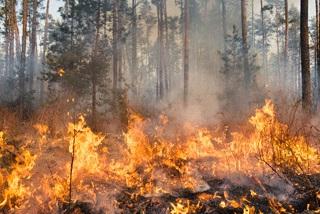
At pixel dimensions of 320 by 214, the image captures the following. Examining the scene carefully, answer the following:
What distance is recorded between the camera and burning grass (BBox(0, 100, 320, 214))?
5.48 m

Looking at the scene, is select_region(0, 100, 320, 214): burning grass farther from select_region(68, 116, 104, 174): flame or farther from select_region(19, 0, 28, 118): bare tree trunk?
select_region(19, 0, 28, 118): bare tree trunk

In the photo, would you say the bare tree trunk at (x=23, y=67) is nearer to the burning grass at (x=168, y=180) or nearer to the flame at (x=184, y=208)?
the burning grass at (x=168, y=180)

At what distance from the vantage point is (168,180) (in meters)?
6.29

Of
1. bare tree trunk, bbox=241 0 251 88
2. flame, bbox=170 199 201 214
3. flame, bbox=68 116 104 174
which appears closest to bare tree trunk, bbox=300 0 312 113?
bare tree trunk, bbox=241 0 251 88

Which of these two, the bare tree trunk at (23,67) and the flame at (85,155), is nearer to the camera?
the flame at (85,155)

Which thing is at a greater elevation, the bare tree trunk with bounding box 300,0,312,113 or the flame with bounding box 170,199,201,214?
the bare tree trunk with bounding box 300,0,312,113

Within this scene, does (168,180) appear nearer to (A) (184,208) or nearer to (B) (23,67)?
(A) (184,208)

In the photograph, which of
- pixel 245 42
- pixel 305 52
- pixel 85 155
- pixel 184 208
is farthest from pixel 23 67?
pixel 184 208

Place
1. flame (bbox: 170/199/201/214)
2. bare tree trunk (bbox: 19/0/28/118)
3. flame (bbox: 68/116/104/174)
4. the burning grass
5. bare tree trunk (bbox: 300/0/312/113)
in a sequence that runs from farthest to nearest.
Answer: bare tree trunk (bbox: 19/0/28/118) < bare tree trunk (bbox: 300/0/312/113) < flame (bbox: 68/116/104/174) < the burning grass < flame (bbox: 170/199/201/214)

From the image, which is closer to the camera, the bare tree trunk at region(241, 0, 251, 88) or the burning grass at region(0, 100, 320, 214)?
the burning grass at region(0, 100, 320, 214)

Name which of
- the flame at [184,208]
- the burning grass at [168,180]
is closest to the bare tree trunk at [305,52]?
the burning grass at [168,180]

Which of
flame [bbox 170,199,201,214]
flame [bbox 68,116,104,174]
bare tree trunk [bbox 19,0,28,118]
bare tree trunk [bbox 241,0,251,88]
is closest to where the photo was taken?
flame [bbox 170,199,201,214]

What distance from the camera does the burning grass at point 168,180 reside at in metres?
5.48

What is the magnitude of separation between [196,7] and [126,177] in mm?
34439
